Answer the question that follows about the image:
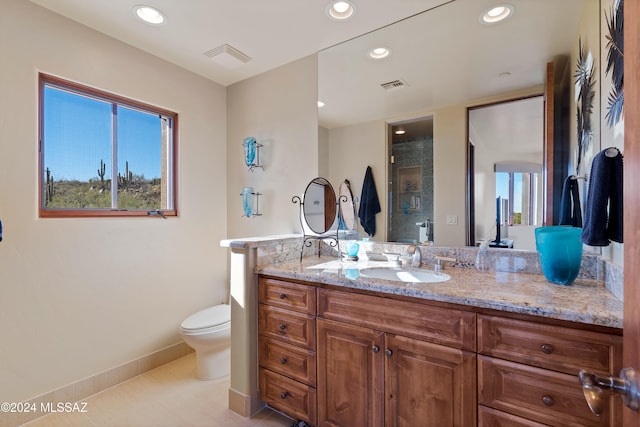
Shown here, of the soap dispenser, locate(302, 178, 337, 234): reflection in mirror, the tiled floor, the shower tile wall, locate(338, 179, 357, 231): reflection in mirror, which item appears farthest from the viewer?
locate(302, 178, 337, 234): reflection in mirror

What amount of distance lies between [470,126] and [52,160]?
2.72m

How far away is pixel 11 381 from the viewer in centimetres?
174

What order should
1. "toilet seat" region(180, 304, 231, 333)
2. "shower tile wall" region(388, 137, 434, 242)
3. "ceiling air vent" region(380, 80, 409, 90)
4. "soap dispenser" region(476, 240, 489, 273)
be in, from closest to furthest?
"soap dispenser" region(476, 240, 489, 273)
"shower tile wall" region(388, 137, 434, 242)
"ceiling air vent" region(380, 80, 409, 90)
"toilet seat" region(180, 304, 231, 333)

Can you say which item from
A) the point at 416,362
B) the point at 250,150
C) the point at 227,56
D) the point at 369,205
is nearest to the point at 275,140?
the point at 250,150

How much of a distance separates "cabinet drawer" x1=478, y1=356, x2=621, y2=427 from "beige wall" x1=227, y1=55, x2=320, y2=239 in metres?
1.66

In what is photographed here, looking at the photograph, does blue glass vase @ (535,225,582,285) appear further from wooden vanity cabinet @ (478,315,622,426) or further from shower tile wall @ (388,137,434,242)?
shower tile wall @ (388,137,434,242)

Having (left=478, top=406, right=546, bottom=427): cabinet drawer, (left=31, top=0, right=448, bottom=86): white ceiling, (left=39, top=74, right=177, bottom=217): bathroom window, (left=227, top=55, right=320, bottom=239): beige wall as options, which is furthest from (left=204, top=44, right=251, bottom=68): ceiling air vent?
(left=478, top=406, right=546, bottom=427): cabinet drawer

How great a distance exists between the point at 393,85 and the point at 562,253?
1.41 meters

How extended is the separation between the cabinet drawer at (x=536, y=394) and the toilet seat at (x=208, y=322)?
5.59ft

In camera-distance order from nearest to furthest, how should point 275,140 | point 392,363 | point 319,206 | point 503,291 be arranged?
point 503,291
point 392,363
point 319,206
point 275,140

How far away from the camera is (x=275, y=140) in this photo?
265 cm

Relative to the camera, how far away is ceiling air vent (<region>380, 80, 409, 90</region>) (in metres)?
2.02

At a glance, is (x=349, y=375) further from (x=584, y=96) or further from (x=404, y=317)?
(x=584, y=96)

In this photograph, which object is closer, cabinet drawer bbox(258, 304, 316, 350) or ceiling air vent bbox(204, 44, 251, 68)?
cabinet drawer bbox(258, 304, 316, 350)
